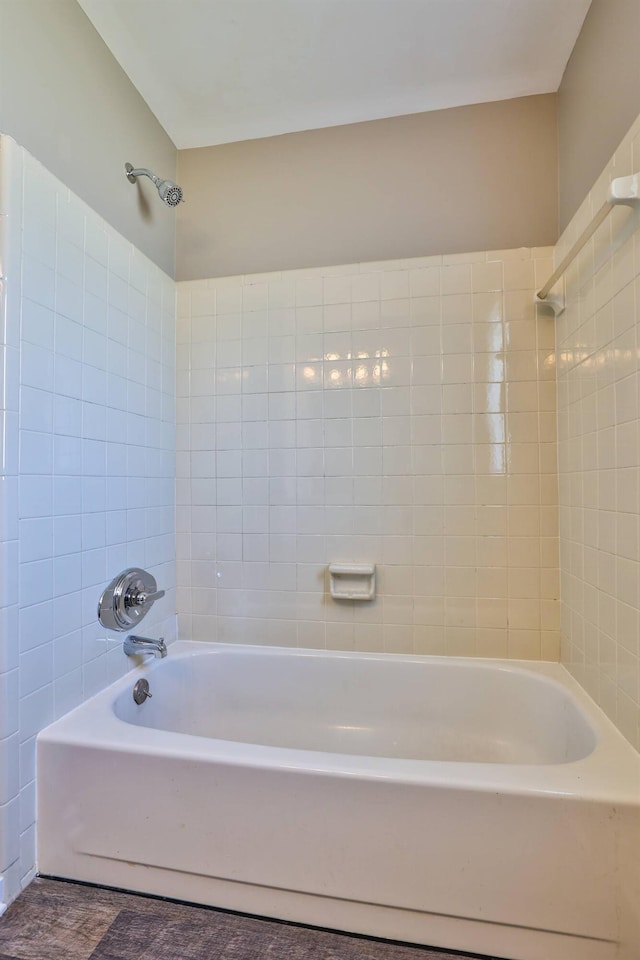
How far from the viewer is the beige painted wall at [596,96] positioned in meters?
1.11

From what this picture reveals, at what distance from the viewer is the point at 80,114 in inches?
54.2

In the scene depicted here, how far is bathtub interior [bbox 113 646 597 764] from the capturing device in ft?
5.04

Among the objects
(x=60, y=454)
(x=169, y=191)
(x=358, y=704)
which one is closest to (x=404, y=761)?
(x=358, y=704)

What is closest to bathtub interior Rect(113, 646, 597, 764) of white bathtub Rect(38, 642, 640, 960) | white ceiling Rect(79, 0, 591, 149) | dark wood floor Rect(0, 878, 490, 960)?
white bathtub Rect(38, 642, 640, 960)

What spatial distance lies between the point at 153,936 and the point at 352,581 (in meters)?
1.13

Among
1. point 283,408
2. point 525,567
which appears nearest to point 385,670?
point 525,567

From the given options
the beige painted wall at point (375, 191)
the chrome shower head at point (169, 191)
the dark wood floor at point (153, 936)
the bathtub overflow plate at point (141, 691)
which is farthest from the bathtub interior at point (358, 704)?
the chrome shower head at point (169, 191)

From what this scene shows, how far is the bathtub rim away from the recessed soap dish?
2.23ft

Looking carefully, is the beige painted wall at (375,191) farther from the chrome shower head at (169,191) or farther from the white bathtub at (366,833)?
the white bathtub at (366,833)

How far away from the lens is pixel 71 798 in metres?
1.14

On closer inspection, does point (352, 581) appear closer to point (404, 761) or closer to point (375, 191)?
point (404, 761)

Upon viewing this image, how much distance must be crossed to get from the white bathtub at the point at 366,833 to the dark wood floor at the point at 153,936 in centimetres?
3

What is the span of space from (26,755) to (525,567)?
171cm

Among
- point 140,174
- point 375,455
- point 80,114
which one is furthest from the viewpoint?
point 375,455
